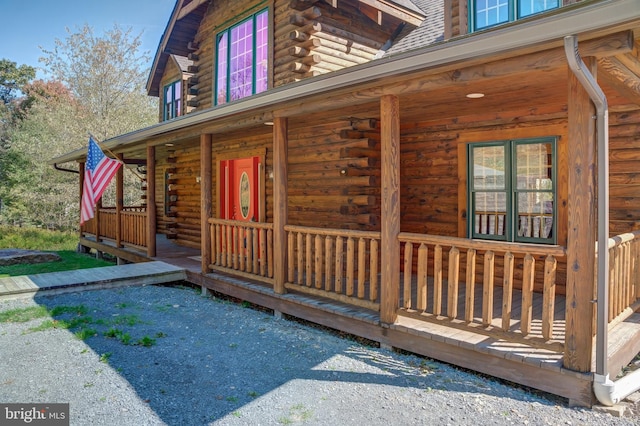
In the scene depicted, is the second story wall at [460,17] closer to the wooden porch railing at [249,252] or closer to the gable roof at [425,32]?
the gable roof at [425,32]

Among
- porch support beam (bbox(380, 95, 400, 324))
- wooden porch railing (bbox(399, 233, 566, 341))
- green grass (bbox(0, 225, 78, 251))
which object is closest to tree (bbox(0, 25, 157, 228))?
green grass (bbox(0, 225, 78, 251))

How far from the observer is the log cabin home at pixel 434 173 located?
349 centimetres

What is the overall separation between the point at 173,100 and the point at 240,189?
5.96 m

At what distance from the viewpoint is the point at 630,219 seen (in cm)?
553

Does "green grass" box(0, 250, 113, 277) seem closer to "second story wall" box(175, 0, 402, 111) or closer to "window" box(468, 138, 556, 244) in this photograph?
"second story wall" box(175, 0, 402, 111)

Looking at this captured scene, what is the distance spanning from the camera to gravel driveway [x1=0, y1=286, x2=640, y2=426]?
11.6 ft

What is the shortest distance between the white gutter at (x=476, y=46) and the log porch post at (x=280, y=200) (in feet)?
1.26

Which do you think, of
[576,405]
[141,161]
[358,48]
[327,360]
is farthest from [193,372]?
[141,161]

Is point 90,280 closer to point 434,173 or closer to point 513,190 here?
point 434,173

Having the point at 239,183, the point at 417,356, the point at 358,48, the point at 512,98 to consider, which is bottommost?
the point at 417,356

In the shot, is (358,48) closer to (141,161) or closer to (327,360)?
(327,360)

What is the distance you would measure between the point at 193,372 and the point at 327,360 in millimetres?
1313

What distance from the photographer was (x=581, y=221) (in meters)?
3.46

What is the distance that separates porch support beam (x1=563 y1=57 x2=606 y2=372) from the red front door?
6.78 m
